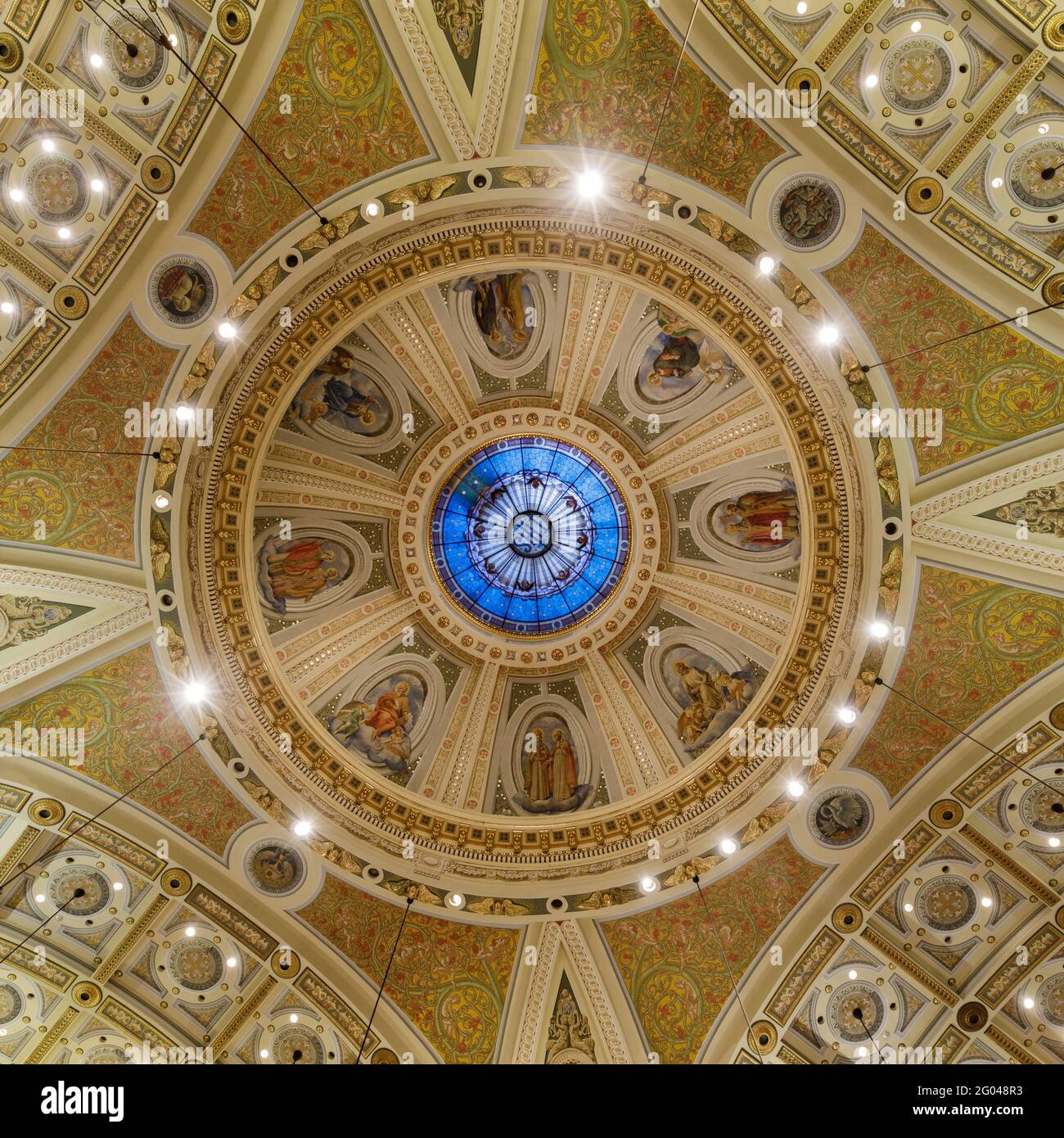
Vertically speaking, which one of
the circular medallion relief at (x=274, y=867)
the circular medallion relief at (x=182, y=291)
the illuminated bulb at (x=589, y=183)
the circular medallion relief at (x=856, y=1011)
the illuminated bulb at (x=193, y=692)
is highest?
the illuminated bulb at (x=589, y=183)

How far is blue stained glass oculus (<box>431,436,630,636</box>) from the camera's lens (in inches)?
660

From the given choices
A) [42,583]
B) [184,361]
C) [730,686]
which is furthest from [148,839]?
[730,686]

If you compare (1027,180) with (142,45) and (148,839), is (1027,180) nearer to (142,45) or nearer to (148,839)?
(142,45)

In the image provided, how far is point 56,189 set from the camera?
10.8 meters

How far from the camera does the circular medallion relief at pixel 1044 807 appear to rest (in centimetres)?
1273

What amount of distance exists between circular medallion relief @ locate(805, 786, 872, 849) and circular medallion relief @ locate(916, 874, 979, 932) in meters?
1.20

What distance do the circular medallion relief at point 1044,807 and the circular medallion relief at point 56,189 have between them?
14.2m

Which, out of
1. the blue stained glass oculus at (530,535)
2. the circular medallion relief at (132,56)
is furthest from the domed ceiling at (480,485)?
the blue stained glass oculus at (530,535)

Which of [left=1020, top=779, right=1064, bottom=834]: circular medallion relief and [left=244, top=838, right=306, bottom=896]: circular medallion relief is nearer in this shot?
[left=1020, top=779, right=1064, bottom=834]: circular medallion relief

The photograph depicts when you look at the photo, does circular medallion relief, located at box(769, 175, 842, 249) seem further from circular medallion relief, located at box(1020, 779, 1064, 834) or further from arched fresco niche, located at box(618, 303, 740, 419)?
circular medallion relief, located at box(1020, 779, 1064, 834)

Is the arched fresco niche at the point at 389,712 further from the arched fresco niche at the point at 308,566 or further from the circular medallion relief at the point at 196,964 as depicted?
the circular medallion relief at the point at 196,964

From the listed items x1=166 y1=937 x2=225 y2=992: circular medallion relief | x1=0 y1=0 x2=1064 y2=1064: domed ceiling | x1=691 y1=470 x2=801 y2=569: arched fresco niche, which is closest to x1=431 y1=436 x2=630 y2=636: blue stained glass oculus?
x1=0 y1=0 x2=1064 y2=1064: domed ceiling

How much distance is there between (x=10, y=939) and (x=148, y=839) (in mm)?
2138

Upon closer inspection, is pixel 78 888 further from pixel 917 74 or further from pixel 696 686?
pixel 917 74
